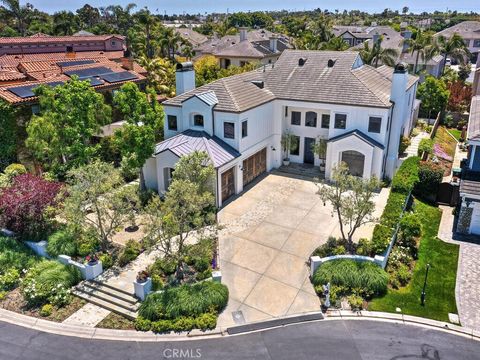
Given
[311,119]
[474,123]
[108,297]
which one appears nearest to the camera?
[108,297]

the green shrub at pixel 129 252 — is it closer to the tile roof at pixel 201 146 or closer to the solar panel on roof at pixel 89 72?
the tile roof at pixel 201 146

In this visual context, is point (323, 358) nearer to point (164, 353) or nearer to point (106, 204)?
point (164, 353)

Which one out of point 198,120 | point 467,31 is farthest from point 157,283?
point 467,31

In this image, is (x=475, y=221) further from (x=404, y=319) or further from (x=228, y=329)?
(x=228, y=329)

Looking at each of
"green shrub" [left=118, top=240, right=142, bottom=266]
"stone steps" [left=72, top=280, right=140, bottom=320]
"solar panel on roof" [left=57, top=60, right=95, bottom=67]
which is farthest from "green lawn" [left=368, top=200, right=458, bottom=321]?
"solar panel on roof" [left=57, top=60, right=95, bottom=67]

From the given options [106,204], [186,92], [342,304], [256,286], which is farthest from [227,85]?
[342,304]

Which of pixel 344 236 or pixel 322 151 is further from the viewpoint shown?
pixel 322 151
